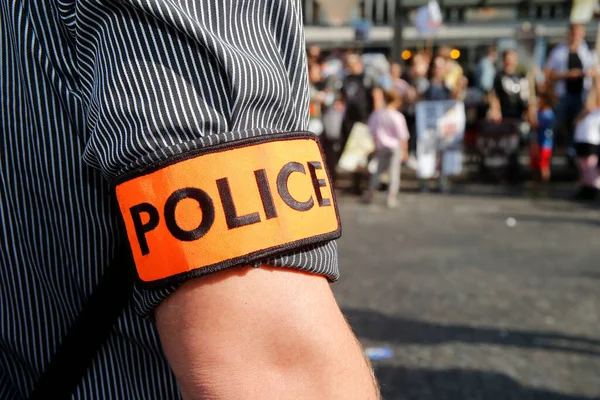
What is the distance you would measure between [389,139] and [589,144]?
2.51 m

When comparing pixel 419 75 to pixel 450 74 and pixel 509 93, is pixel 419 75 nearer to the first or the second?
pixel 450 74

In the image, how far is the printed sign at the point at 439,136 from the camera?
8695 mm

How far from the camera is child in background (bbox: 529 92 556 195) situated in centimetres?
884

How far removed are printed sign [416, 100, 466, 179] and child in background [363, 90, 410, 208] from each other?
34.2 inches

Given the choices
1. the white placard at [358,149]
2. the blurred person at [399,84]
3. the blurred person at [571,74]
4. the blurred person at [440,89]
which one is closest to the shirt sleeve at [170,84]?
the white placard at [358,149]

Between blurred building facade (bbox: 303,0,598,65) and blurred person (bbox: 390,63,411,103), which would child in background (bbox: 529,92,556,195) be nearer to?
blurred person (bbox: 390,63,411,103)

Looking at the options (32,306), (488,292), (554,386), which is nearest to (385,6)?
(488,292)

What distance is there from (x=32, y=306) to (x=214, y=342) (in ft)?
1.21

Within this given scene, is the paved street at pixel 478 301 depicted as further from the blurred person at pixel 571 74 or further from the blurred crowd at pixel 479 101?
the blurred person at pixel 571 74

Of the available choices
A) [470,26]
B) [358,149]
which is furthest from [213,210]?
[470,26]

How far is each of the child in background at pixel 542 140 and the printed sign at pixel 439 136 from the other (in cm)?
112

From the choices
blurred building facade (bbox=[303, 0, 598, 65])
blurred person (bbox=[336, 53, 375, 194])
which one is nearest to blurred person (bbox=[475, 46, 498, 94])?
blurred person (bbox=[336, 53, 375, 194])

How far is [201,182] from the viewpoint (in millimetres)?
555

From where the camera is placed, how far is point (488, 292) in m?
4.29
